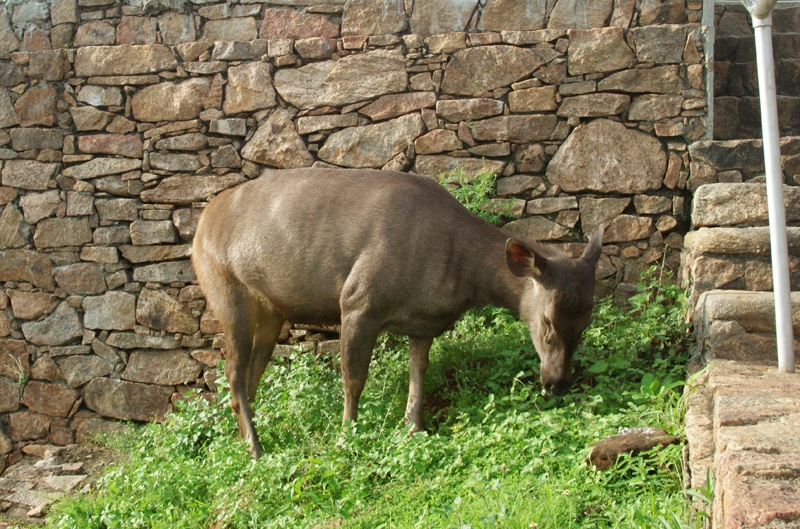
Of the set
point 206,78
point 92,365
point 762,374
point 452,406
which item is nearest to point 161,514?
point 452,406

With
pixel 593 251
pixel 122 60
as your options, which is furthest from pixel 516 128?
pixel 122 60

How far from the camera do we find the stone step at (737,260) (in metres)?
5.78

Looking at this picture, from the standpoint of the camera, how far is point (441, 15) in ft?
23.8

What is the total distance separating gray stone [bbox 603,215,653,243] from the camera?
6949 mm

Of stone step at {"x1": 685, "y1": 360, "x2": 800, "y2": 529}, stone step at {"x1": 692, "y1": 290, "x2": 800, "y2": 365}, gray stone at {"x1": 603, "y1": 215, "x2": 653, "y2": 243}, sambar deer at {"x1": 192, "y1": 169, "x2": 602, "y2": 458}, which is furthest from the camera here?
gray stone at {"x1": 603, "y1": 215, "x2": 653, "y2": 243}

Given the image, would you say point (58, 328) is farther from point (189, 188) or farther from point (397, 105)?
point (397, 105)

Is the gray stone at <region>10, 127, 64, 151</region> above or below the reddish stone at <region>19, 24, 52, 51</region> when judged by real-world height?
below

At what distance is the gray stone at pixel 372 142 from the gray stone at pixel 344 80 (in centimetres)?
29

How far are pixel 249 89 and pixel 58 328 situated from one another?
118 inches

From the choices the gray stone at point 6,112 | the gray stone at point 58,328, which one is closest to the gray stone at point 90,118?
Answer: the gray stone at point 6,112

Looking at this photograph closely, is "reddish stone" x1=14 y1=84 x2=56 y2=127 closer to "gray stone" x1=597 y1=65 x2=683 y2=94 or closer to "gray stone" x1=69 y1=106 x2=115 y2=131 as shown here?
"gray stone" x1=69 y1=106 x2=115 y2=131

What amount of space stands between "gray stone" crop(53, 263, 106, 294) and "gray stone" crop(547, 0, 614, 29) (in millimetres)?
4880

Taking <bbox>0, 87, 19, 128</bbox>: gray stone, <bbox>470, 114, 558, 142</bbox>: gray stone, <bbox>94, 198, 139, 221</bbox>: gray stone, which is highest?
<bbox>0, 87, 19, 128</bbox>: gray stone

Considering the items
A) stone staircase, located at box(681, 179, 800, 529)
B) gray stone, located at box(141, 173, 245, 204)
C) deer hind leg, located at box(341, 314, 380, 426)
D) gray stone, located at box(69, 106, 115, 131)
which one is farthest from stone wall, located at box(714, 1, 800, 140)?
gray stone, located at box(69, 106, 115, 131)
